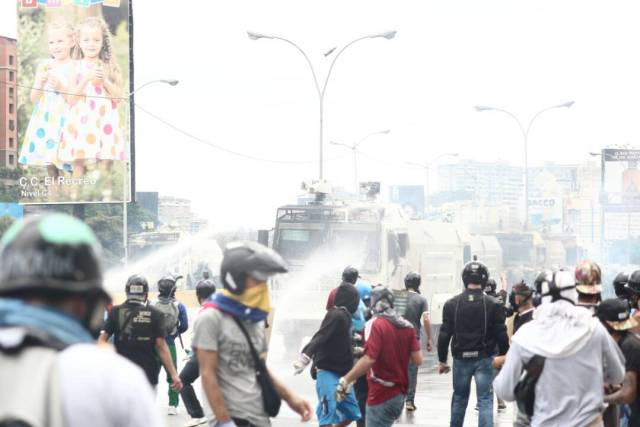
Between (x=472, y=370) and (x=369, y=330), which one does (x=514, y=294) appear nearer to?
(x=472, y=370)

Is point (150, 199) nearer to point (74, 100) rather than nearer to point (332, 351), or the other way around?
point (74, 100)

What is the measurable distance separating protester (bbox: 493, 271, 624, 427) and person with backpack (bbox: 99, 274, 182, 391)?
4326 mm

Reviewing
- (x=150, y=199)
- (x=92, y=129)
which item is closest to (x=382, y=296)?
(x=92, y=129)

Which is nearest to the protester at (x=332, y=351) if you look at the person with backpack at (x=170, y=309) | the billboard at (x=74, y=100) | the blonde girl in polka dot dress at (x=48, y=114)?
the person with backpack at (x=170, y=309)

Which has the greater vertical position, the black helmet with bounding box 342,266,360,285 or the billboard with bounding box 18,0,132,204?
the billboard with bounding box 18,0,132,204

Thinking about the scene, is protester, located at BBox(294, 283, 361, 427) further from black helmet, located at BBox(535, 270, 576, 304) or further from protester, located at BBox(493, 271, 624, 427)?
protester, located at BBox(493, 271, 624, 427)

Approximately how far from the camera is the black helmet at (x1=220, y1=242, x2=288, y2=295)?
19.0 feet

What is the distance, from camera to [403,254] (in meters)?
27.6

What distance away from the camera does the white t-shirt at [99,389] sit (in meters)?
2.61

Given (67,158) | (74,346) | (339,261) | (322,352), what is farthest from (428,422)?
→ (67,158)

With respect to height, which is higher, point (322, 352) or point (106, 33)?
point (106, 33)

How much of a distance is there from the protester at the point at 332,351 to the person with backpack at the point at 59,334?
24.4ft

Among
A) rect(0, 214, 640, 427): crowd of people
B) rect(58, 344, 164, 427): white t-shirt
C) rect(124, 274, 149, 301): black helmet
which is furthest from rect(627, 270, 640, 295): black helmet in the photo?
rect(58, 344, 164, 427): white t-shirt

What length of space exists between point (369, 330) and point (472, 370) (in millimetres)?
1766
